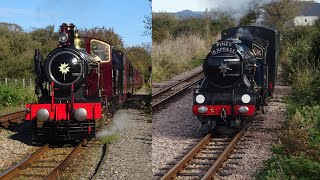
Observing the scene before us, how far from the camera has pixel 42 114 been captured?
26.7 feet

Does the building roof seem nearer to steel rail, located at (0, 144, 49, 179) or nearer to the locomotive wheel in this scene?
the locomotive wheel

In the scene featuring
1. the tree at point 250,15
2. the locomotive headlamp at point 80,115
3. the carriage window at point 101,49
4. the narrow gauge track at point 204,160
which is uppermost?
the tree at point 250,15

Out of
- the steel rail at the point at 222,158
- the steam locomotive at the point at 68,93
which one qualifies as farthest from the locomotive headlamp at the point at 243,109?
the steam locomotive at the point at 68,93

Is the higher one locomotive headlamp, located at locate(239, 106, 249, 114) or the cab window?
the cab window

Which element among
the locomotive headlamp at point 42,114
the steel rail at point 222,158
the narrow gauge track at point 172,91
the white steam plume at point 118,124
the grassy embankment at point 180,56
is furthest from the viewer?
the grassy embankment at point 180,56

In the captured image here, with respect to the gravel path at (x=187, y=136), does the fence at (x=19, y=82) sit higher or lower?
higher

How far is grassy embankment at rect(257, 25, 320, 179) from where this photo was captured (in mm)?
5469

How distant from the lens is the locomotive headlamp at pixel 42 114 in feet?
26.7

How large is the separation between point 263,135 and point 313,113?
1.09 m

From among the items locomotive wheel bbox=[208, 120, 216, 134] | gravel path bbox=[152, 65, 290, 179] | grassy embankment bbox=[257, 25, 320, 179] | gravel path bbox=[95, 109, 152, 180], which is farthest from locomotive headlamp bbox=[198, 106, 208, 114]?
grassy embankment bbox=[257, 25, 320, 179]

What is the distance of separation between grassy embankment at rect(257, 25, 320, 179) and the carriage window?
4.05 m

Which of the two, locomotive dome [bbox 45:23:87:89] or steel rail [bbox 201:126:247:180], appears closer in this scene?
steel rail [bbox 201:126:247:180]

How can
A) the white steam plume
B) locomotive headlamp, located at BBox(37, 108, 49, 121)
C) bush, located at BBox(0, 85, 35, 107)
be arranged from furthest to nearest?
1. bush, located at BBox(0, 85, 35, 107)
2. the white steam plume
3. locomotive headlamp, located at BBox(37, 108, 49, 121)

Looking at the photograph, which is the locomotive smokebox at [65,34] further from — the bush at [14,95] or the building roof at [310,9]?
the building roof at [310,9]
